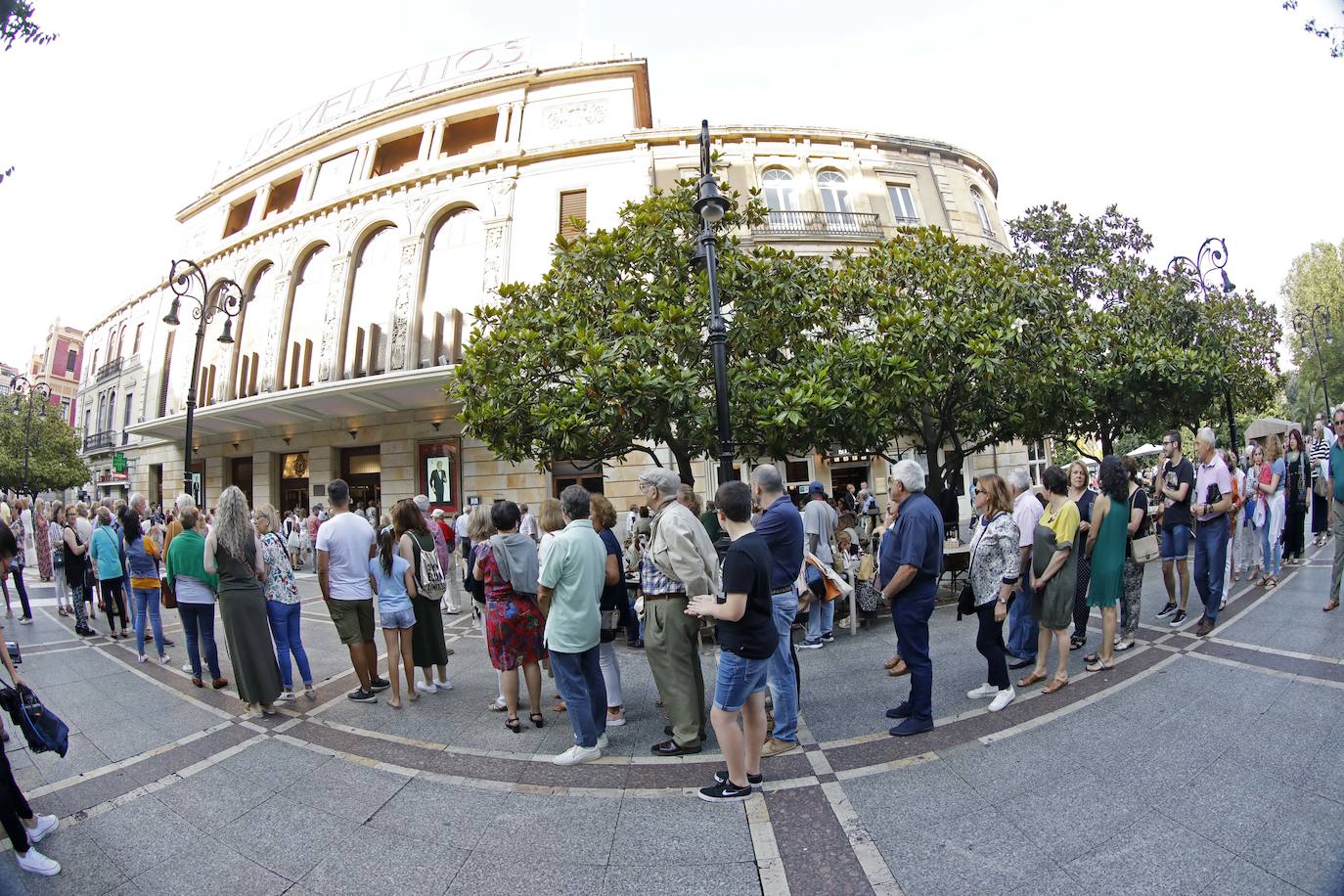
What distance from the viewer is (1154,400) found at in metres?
12.6

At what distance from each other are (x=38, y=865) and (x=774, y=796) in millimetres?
3901

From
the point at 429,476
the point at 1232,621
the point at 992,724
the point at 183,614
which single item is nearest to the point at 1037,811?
the point at 992,724

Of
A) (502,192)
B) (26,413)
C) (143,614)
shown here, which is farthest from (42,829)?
(26,413)

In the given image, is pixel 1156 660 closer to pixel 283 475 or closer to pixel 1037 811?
pixel 1037 811

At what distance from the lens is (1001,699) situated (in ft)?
14.5

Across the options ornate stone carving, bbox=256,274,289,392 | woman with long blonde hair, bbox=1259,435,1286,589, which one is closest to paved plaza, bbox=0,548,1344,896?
woman with long blonde hair, bbox=1259,435,1286,589

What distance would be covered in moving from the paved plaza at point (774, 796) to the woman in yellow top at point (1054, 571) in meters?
0.31

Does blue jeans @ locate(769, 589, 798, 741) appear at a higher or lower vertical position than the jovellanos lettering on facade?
lower

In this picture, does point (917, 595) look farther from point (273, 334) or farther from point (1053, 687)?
point (273, 334)

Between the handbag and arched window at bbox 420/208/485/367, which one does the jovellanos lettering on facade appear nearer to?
arched window at bbox 420/208/485/367

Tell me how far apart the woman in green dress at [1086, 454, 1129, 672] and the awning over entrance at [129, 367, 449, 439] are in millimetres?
14967

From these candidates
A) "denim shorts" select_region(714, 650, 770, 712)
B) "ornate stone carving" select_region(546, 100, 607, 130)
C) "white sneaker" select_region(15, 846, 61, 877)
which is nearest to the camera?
"white sneaker" select_region(15, 846, 61, 877)

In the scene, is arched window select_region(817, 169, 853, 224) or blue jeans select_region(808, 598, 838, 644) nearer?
blue jeans select_region(808, 598, 838, 644)

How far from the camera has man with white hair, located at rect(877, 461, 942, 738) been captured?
4.11 metres
